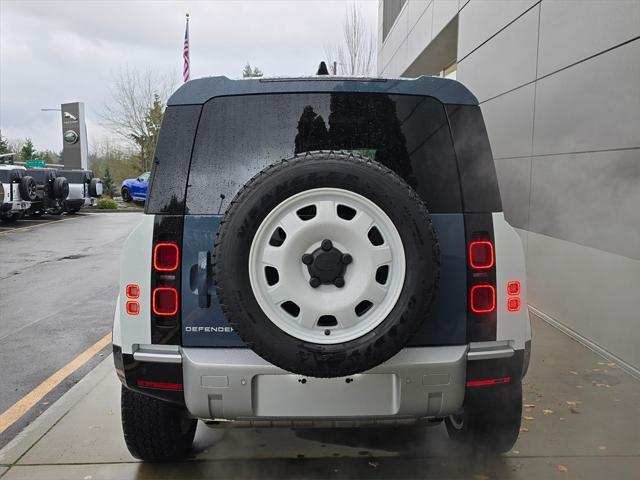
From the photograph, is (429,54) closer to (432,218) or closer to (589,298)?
(589,298)

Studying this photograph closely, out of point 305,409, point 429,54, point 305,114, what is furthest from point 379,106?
point 429,54

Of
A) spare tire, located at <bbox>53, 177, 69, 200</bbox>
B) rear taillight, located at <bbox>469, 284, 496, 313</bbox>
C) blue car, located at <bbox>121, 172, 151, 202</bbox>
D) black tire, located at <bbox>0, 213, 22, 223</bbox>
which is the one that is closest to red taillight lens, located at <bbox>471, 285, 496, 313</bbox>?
rear taillight, located at <bbox>469, 284, 496, 313</bbox>

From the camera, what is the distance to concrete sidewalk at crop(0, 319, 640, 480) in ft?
9.50

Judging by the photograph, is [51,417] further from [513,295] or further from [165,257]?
[513,295]

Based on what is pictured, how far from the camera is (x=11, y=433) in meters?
3.42

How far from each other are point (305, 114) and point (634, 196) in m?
3.05

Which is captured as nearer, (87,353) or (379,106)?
Result: (379,106)

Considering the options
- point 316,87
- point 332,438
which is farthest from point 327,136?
point 332,438

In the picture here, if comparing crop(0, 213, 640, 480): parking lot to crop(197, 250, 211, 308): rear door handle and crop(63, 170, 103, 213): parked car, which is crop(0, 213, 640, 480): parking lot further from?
crop(63, 170, 103, 213): parked car

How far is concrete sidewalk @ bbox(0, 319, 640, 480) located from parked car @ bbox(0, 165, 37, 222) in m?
14.4

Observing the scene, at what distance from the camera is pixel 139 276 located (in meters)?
2.41

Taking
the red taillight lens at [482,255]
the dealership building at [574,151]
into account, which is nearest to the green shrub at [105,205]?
the dealership building at [574,151]

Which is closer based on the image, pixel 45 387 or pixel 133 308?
pixel 133 308

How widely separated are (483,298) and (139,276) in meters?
1.43
